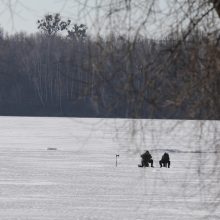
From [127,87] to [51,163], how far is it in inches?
1099

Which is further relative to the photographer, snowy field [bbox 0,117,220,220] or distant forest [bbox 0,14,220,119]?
snowy field [bbox 0,117,220,220]

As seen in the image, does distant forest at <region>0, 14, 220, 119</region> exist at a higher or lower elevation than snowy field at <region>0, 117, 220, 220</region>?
higher

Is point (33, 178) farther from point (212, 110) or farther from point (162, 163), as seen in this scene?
point (212, 110)

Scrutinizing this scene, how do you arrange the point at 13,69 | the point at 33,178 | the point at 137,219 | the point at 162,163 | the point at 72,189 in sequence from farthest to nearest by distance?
the point at 13,69, the point at 162,163, the point at 33,178, the point at 72,189, the point at 137,219

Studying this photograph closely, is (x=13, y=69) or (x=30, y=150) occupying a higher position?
(x=13, y=69)

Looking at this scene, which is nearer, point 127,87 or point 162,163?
point 127,87

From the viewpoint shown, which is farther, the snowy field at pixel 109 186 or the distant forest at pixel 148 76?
the snowy field at pixel 109 186

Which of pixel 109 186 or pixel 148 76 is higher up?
pixel 148 76

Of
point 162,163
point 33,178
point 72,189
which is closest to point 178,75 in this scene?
point 72,189

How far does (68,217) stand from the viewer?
14539 millimetres

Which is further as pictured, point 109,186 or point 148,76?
point 109,186

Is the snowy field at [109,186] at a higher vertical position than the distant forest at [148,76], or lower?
lower

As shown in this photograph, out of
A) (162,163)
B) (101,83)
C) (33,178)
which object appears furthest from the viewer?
(162,163)

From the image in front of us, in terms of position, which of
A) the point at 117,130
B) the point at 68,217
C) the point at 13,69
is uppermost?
the point at 13,69
